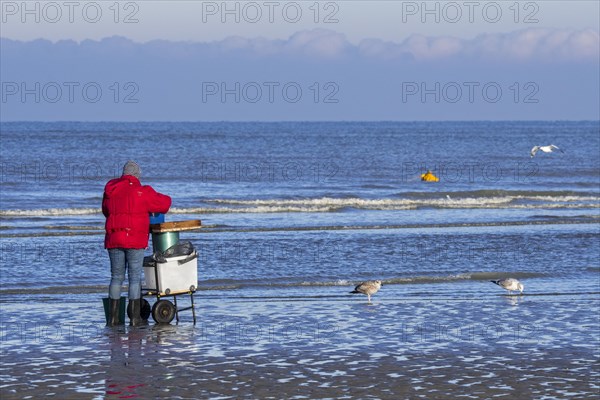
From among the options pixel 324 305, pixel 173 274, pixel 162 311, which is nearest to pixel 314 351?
pixel 173 274

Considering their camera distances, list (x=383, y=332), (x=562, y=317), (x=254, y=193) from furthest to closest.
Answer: (x=254, y=193)
(x=562, y=317)
(x=383, y=332)

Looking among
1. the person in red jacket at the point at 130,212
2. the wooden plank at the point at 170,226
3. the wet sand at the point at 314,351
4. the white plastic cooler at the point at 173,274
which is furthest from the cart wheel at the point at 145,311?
the wooden plank at the point at 170,226

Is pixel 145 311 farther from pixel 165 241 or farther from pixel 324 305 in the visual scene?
pixel 324 305

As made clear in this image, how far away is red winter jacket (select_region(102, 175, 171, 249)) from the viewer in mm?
10828

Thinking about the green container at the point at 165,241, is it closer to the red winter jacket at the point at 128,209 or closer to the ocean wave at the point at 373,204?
the red winter jacket at the point at 128,209

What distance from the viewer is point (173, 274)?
11359mm

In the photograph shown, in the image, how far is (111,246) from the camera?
11.0 metres

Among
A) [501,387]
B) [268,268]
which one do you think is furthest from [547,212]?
[501,387]

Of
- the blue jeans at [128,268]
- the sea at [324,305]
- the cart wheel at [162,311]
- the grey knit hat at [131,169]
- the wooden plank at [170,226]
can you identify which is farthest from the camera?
the cart wheel at [162,311]

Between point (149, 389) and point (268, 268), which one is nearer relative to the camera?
point (149, 389)

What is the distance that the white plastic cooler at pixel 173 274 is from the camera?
1130 centimetres

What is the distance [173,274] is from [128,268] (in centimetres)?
47

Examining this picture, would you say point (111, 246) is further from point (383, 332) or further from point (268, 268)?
point (268, 268)

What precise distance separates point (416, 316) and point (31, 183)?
3311cm
